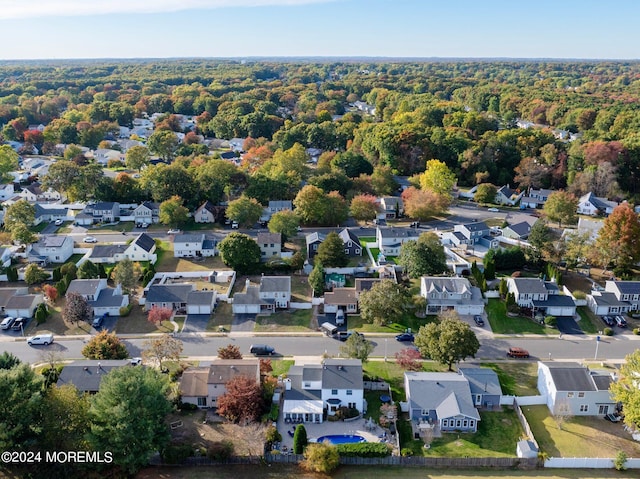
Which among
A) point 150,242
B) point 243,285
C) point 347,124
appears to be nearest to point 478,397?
point 243,285

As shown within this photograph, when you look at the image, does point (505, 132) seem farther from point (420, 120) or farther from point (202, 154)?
point (202, 154)

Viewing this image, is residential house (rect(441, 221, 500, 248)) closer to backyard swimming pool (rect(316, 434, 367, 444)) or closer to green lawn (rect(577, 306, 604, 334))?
green lawn (rect(577, 306, 604, 334))

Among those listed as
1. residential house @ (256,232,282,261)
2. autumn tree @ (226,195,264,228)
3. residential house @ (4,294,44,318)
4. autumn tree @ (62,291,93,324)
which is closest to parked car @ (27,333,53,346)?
autumn tree @ (62,291,93,324)

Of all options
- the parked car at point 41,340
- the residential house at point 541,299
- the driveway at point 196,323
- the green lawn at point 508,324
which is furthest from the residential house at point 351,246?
the parked car at point 41,340

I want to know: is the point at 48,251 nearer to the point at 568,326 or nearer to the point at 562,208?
the point at 568,326

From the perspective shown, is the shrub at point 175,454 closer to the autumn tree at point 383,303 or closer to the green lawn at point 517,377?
the autumn tree at point 383,303

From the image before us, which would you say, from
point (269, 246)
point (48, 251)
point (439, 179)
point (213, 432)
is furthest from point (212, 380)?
point (439, 179)

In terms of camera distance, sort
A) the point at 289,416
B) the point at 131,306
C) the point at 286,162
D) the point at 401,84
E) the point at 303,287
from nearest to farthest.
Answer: the point at 289,416, the point at 131,306, the point at 303,287, the point at 286,162, the point at 401,84
